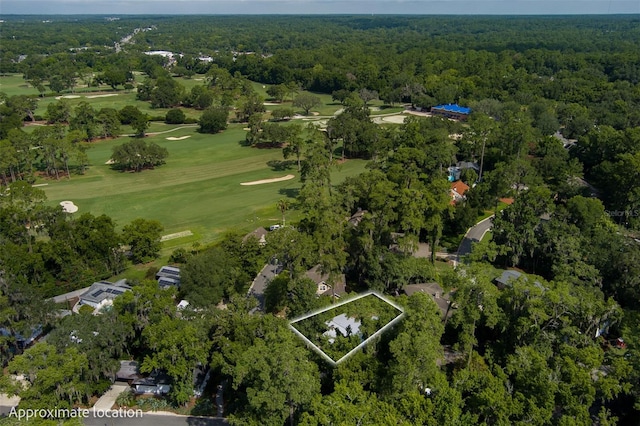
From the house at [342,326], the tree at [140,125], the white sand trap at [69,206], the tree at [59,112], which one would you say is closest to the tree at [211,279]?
the house at [342,326]

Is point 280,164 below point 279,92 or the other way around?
below

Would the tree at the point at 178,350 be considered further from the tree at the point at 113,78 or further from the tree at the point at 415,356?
the tree at the point at 113,78

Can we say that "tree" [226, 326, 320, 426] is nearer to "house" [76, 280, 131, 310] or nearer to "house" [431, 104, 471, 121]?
"house" [76, 280, 131, 310]

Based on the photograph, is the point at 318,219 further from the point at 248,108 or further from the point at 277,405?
the point at 248,108

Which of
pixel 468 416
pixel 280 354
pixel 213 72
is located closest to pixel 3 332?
pixel 280 354

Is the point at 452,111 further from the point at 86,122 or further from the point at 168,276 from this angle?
the point at 168,276

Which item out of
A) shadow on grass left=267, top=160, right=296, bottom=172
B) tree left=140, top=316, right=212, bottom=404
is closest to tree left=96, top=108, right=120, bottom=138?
shadow on grass left=267, top=160, right=296, bottom=172

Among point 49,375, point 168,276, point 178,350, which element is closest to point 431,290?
point 178,350
